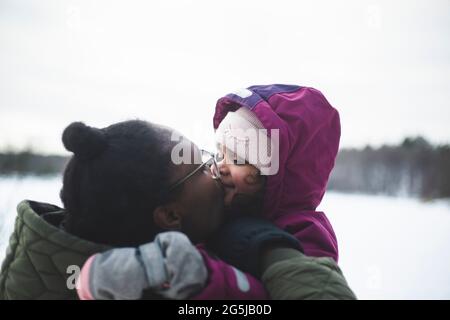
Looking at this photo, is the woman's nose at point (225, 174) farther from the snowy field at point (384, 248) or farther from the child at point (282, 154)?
the snowy field at point (384, 248)

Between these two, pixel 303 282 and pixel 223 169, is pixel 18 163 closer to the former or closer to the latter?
pixel 223 169

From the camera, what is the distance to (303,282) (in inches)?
32.8

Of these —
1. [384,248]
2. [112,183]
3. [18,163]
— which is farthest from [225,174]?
[384,248]

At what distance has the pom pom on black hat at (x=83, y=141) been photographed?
0.94 meters

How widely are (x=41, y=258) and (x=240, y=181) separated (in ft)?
Result: 2.01

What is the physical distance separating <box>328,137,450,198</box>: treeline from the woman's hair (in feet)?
66.9

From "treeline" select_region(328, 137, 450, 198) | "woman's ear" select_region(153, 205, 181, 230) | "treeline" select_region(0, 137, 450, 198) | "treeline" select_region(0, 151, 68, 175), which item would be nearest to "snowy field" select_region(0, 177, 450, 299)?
"treeline" select_region(0, 151, 68, 175)

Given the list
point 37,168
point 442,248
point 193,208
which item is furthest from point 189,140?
point 442,248

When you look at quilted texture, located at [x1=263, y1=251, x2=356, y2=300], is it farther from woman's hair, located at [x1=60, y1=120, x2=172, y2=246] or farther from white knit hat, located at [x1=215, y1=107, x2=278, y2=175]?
white knit hat, located at [x1=215, y1=107, x2=278, y2=175]

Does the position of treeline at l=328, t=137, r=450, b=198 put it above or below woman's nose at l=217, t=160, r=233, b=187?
below

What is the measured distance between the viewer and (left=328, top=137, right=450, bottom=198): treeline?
21109 mm

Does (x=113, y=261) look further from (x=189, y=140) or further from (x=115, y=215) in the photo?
(x=189, y=140)

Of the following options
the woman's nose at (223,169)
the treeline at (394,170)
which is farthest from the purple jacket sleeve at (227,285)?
the treeline at (394,170)

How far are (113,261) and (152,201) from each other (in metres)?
0.24
